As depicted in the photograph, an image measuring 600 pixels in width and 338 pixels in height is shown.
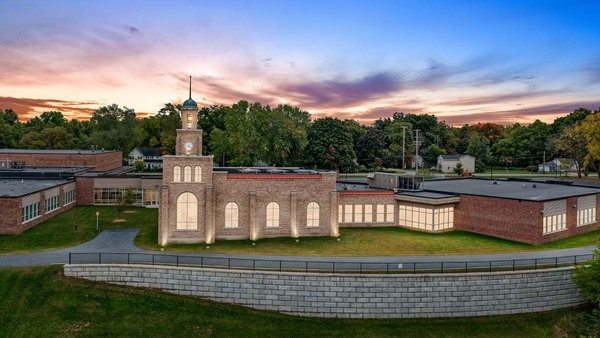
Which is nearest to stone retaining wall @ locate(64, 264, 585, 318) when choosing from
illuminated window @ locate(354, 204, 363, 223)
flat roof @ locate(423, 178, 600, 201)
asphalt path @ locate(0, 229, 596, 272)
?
asphalt path @ locate(0, 229, 596, 272)

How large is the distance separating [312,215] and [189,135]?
13108mm

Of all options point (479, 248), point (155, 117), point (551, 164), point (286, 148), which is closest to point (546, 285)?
point (479, 248)

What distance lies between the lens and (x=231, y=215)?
119 feet

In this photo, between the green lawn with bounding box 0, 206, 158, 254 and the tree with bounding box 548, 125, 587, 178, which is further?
the tree with bounding box 548, 125, 587, 178

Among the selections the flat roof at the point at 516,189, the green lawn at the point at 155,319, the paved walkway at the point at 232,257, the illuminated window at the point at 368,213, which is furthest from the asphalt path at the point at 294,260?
the illuminated window at the point at 368,213

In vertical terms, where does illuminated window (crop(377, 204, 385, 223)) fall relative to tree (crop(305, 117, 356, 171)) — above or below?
below

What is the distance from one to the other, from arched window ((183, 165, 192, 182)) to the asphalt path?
6685 millimetres

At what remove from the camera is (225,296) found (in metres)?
26.8

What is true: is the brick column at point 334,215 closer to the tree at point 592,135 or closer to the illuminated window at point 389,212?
the illuminated window at point 389,212

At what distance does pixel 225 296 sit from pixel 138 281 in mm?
5793

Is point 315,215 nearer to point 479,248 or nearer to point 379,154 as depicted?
point 479,248

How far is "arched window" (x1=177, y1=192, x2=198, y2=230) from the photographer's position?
35.1 m

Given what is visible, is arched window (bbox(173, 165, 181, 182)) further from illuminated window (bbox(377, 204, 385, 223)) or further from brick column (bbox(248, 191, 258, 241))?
illuminated window (bbox(377, 204, 385, 223))

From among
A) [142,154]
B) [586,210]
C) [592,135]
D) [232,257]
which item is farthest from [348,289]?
[142,154]
